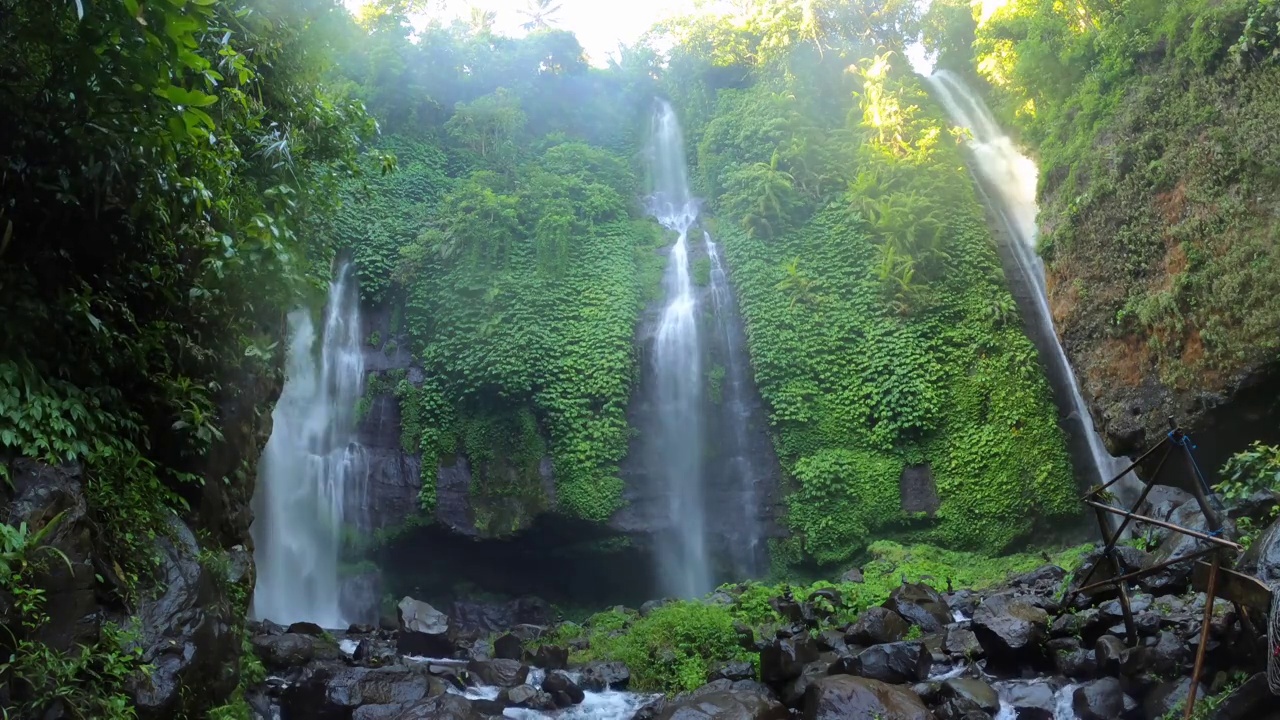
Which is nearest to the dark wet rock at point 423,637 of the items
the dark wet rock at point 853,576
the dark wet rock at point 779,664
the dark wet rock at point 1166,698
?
the dark wet rock at point 779,664

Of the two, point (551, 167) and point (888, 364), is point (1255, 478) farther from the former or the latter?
point (551, 167)

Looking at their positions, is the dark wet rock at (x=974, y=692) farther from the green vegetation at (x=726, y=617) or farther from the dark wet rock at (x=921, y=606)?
the green vegetation at (x=726, y=617)

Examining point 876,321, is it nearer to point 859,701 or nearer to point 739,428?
point 739,428

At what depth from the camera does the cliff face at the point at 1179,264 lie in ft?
29.0

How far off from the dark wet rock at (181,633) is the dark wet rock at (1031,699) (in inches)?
260

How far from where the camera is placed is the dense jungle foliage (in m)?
8.98

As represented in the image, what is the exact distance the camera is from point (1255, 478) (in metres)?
7.97

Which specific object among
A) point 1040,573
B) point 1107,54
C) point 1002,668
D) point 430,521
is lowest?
point 1002,668

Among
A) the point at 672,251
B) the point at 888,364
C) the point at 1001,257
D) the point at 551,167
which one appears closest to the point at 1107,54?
the point at 1001,257

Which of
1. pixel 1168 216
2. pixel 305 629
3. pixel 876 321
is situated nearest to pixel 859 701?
pixel 305 629

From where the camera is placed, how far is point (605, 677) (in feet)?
30.3

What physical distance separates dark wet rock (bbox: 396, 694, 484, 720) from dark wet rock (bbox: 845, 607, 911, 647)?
403 centimetres

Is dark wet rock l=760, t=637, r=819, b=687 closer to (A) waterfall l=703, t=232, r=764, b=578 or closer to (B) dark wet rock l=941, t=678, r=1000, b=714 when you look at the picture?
(B) dark wet rock l=941, t=678, r=1000, b=714

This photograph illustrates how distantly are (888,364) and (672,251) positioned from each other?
6007 mm
